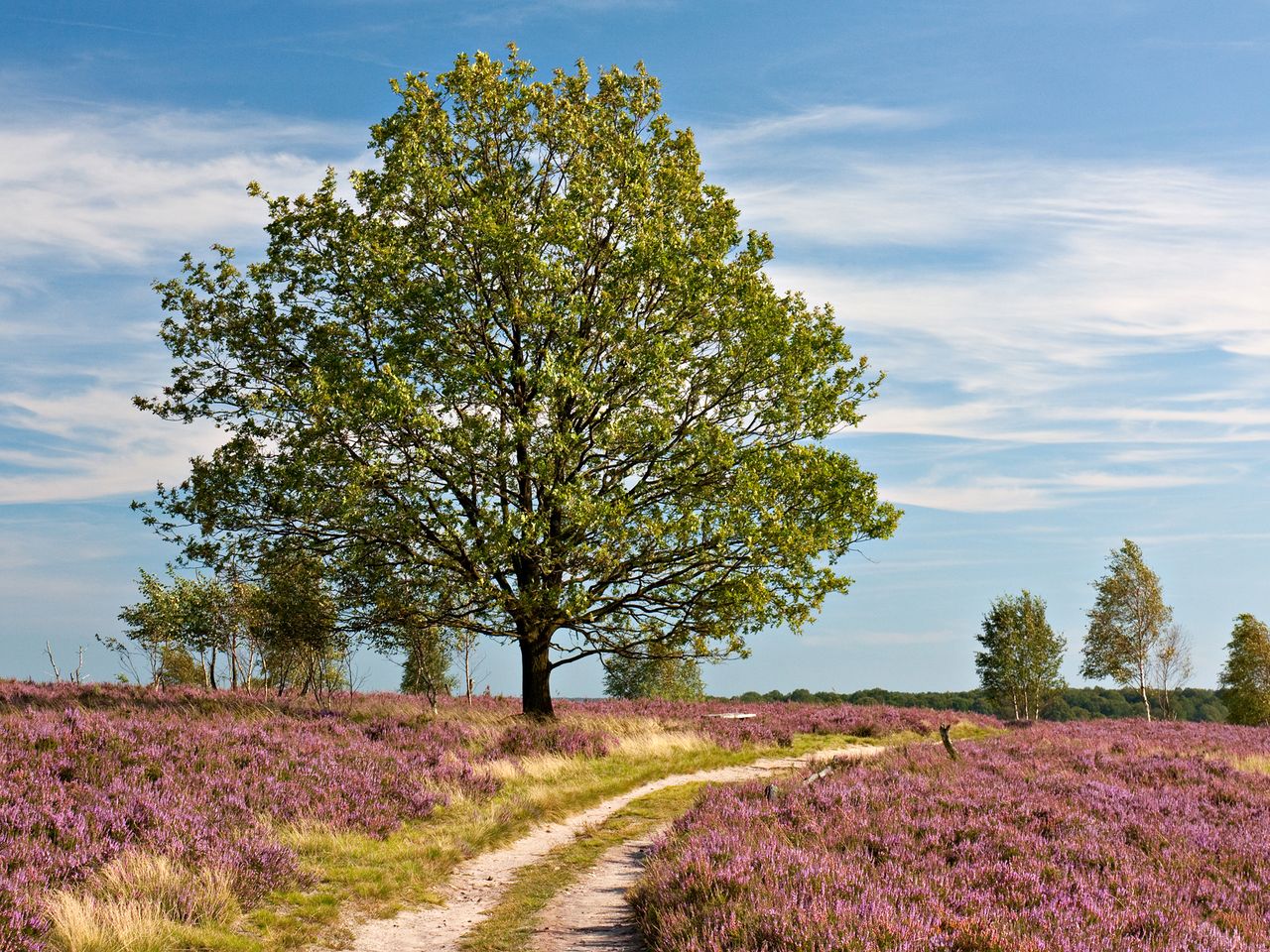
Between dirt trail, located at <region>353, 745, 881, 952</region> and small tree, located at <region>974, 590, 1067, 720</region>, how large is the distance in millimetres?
55707

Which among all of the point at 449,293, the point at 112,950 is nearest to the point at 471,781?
the point at 112,950

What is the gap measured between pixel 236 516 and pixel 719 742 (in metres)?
15.5

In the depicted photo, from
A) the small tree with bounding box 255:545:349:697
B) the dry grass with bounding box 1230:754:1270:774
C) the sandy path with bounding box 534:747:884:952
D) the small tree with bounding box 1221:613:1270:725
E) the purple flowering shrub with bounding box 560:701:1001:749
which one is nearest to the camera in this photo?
the sandy path with bounding box 534:747:884:952

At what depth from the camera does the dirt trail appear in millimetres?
10148

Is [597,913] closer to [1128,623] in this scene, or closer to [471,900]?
[471,900]

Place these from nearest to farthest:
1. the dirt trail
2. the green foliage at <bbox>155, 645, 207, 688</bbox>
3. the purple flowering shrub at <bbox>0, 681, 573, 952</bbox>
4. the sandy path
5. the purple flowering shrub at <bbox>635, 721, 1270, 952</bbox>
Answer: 1. the purple flowering shrub at <bbox>635, 721, 1270, 952</bbox>
2. the sandy path
3. the dirt trail
4. the purple flowering shrub at <bbox>0, 681, 573, 952</bbox>
5. the green foliage at <bbox>155, 645, 207, 688</bbox>

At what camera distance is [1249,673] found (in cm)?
6469

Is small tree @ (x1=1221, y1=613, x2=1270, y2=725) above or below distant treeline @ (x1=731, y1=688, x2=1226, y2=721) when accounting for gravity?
above

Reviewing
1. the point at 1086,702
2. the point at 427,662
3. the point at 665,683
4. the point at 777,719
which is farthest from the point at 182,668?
the point at 1086,702

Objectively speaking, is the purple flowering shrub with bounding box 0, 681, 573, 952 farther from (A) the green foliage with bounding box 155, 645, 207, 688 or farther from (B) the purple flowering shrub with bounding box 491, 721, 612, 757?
(A) the green foliage with bounding box 155, 645, 207, 688

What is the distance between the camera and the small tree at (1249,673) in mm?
63438

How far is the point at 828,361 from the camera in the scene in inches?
974

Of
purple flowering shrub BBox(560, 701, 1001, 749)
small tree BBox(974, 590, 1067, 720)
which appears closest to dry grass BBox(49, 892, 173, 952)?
purple flowering shrub BBox(560, 701, 1001, 749)

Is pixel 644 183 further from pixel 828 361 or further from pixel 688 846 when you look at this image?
pixel 688 846
